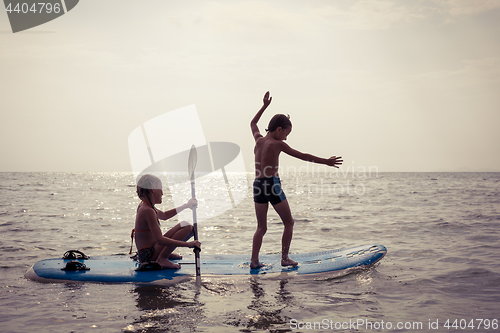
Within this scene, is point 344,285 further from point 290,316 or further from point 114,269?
point 114,269

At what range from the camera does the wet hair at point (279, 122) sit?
518 centimetres

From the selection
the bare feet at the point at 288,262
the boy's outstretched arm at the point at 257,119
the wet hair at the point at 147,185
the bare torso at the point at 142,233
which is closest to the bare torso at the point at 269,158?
the boy's outstretched arm at the point at 257,119

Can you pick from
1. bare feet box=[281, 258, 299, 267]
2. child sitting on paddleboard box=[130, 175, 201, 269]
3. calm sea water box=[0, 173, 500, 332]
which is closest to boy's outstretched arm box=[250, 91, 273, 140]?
child sitting on paddleboard box=[130, 175, 201, 269]

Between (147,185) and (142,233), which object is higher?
(147,185)

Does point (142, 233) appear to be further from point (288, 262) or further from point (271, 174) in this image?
point (288, 262)

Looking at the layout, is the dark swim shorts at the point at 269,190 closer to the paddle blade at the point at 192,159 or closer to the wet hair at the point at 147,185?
the paddle blade at the point at 192,159

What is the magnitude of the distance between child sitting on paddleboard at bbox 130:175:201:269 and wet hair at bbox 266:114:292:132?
1505 mm

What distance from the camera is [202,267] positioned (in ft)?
17.6

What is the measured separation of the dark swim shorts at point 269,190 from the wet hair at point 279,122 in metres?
0.72

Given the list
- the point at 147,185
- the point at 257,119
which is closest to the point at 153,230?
the point at 147,185

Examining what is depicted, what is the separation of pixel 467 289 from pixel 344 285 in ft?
5.03

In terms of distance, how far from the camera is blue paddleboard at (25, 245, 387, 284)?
482 centimetres

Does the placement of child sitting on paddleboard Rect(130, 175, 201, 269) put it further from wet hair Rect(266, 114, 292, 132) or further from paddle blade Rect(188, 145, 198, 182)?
wet hair Rect(266, 114, 292, 132)

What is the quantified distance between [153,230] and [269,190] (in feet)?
5.43
